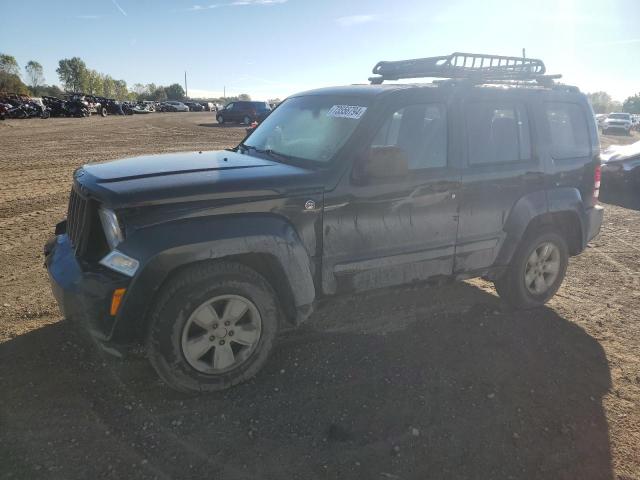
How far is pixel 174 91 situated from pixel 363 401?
12577 centimetres

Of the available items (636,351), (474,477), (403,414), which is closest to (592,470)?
(474,477)

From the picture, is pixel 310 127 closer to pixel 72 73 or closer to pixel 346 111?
pixel 346 111

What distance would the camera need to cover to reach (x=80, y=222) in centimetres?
310

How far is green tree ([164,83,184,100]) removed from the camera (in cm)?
11557

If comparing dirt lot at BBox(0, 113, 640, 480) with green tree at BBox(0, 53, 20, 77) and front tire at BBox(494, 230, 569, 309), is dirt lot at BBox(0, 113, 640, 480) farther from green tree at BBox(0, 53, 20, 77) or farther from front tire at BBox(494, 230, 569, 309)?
green tree at BBox(0, 53, 20, 77)

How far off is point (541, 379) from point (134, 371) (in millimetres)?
2895

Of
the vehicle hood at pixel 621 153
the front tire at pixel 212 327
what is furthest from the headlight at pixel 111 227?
the vehicle hood at pixel 621 153

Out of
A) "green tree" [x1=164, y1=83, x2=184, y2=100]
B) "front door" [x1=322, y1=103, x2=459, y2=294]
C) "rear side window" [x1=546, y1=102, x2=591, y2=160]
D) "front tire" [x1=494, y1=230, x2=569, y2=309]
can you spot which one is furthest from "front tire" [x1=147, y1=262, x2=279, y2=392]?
"green tree" [x1=164, y1=83, x2=184, y2=100]

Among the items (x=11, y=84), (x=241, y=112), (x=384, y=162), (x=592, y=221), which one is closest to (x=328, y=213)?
(x=384, y=162)

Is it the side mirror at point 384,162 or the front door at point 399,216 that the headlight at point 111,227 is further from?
the side mirror at point 384,162

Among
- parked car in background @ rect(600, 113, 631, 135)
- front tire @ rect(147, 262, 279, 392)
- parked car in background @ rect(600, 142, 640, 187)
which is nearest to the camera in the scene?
front tire @ rect(147, 262, 279, 392)

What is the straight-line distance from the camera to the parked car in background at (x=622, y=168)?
10.3 m

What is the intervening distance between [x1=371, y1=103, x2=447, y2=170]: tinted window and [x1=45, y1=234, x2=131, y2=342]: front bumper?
6.90ft

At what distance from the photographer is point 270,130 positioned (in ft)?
13.7
